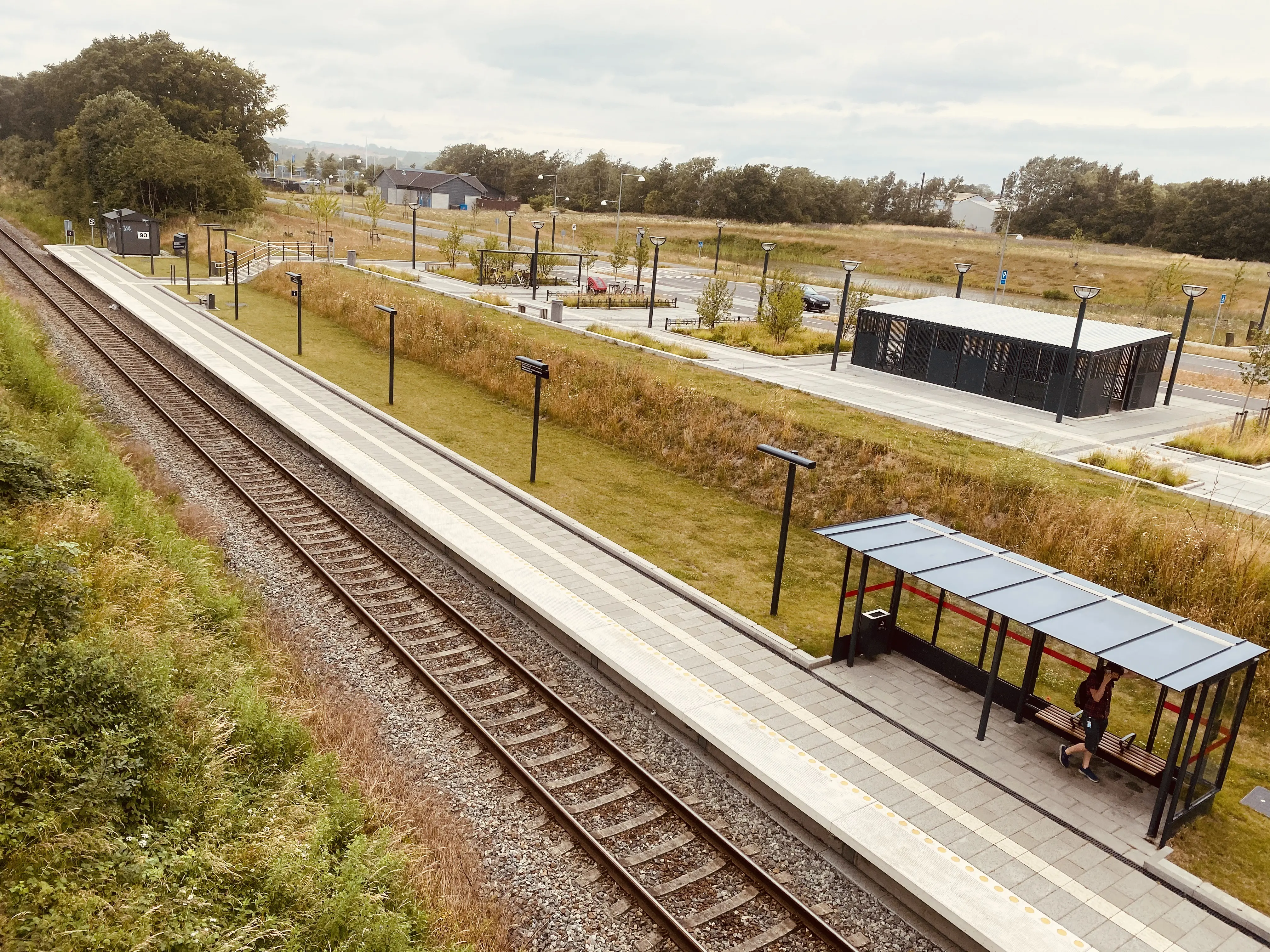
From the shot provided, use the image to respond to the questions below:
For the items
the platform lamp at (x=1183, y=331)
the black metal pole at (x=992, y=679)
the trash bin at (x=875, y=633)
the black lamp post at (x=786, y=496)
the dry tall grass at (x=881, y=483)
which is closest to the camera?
the black metal pole at (x=992, y=679)

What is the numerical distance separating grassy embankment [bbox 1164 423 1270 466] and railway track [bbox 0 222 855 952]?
19.0 meters

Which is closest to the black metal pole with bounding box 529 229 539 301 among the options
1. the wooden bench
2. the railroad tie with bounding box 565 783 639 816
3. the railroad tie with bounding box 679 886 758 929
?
the wooden bench

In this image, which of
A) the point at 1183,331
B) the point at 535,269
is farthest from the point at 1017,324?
the point at 535,269

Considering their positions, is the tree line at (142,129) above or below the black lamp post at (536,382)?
above

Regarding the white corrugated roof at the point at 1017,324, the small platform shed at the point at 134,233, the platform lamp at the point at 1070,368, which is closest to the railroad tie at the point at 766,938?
the platform lamp at the point at 1070,368

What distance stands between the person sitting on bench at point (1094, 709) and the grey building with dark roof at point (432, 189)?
4642 inches

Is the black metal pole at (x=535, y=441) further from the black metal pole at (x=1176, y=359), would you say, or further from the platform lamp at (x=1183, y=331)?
the black metal pole at (x=1176, y=359)

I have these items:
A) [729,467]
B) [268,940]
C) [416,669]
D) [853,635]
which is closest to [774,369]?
[729,467]

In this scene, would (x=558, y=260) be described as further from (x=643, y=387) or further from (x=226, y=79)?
(x=226, y=79)

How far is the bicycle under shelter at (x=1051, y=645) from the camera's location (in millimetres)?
Result: 9219

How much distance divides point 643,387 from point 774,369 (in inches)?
283

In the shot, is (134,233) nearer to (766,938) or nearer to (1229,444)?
(1229,444)

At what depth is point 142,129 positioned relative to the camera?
222 feet

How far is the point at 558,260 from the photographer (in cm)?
5988
